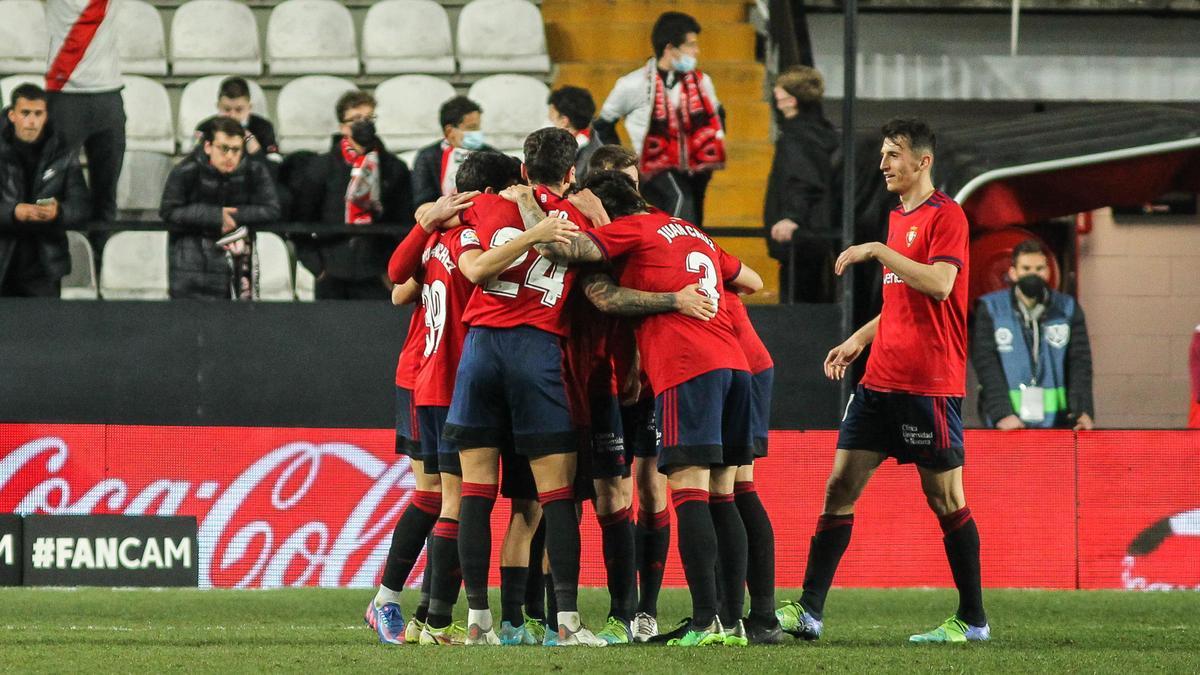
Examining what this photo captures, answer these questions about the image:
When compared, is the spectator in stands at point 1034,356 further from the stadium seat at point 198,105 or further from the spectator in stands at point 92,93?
the stadium seat at point 198,105

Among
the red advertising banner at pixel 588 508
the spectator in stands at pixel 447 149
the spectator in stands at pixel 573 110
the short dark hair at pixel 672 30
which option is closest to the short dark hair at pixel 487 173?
the spectator in stands at pixel 573 110

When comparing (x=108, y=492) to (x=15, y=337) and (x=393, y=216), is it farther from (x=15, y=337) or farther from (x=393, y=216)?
(x=393, y=216)

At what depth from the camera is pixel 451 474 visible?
6719 millimetres

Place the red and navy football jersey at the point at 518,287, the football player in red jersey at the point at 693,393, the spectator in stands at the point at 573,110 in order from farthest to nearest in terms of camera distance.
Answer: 1. the spectator in stands at the point at 573,110
2. the red and navy football jersey at the point at 518,287
3. the football player in red jersey at the point at 693,393

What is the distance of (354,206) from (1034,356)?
4.11 meters

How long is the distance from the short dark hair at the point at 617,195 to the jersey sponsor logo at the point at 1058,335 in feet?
14.7

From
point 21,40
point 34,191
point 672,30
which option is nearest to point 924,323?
point 672,30

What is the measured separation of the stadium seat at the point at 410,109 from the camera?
41.7 feet

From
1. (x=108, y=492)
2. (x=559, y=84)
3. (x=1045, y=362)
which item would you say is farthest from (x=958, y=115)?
(x=108, y=492)

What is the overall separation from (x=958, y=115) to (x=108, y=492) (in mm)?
7723

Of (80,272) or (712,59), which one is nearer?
(80,272)

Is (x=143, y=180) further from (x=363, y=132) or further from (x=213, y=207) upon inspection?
(x=363, y=132)

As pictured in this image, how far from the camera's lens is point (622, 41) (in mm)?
13414

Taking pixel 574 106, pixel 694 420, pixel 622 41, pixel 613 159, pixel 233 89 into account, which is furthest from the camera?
pixel 622 41
